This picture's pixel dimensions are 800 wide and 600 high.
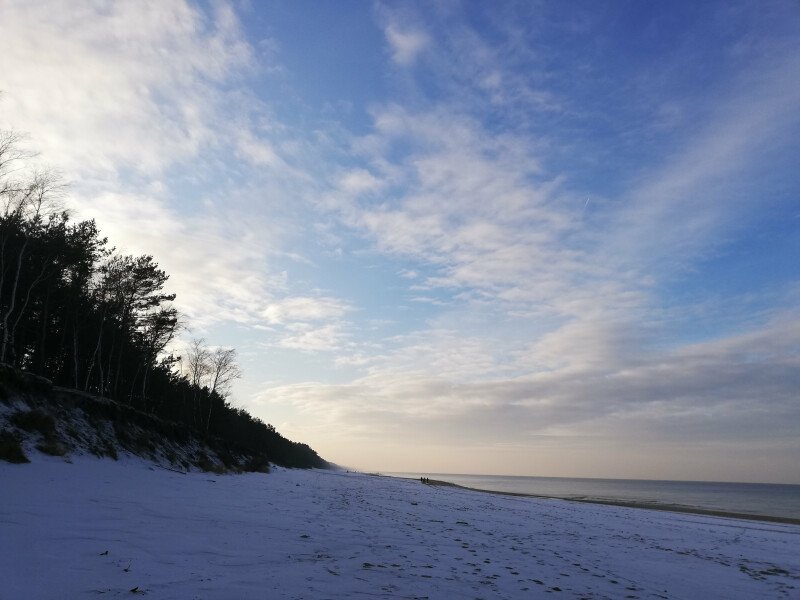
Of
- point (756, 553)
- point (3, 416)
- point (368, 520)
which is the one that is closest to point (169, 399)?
point (3, 416)

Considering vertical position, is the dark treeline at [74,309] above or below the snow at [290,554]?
above

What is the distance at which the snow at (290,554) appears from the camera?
5566 mm

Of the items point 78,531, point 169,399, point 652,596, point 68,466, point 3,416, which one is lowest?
point 652,596

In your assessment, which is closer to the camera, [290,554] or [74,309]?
[290,554]

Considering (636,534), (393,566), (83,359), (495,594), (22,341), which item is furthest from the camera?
(83,359)

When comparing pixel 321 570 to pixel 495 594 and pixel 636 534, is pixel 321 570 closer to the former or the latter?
pixel 495 594

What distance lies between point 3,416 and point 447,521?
13025 mm

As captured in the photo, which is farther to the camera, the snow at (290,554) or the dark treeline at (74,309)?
the dark treeline at (74,309)

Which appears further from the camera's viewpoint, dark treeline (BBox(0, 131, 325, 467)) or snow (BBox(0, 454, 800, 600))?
dark treeline (BBox(0, 131, 325, 467))

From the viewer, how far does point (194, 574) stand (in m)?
5.85

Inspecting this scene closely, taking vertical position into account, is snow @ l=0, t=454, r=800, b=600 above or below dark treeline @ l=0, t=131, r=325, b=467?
below

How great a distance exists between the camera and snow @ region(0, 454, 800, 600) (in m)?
5.57

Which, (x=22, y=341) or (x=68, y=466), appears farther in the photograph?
(x=22, y=341)

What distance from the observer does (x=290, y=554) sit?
7.64 metres
